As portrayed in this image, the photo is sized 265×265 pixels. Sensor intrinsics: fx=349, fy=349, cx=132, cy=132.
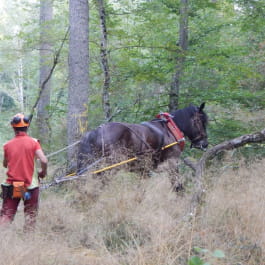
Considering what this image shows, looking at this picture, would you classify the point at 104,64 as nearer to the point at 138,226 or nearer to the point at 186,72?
the point at 186,72

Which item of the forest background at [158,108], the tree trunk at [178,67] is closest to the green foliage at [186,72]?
the forest background at [158,108]

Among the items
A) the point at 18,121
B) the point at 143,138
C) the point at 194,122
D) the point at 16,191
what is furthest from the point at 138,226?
the point at 194,122

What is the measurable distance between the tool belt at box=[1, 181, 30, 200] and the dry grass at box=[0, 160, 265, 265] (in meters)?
0.39

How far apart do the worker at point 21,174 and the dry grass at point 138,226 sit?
21cm

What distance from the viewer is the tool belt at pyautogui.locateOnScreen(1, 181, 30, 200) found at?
13.2ft

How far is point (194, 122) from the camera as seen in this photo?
7.28 metres

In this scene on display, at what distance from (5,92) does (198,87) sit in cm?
1966

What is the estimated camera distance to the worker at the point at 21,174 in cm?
407

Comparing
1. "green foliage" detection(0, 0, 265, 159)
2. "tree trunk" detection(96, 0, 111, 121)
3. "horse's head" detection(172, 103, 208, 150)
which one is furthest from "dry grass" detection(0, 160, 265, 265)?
"green foliage" detection(0, 0, 265, 159)

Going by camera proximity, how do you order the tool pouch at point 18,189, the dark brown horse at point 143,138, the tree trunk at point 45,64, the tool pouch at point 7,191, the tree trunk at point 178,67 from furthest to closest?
the tree trunk at point 45,64 → the tree trunk at point 178,67 → the dark brown horse at point 143,138 → the tool pouch at point 7,191 → the tool pouch at point 18,189

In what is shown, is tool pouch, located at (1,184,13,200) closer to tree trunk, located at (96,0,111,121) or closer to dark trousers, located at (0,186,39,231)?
dark trousers, located at (0,186,39,231)

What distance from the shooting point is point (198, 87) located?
29.1 ft

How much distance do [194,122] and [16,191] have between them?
4.26 m

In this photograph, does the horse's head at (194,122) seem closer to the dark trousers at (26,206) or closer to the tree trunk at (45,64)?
the tree trunk at (45,64)
